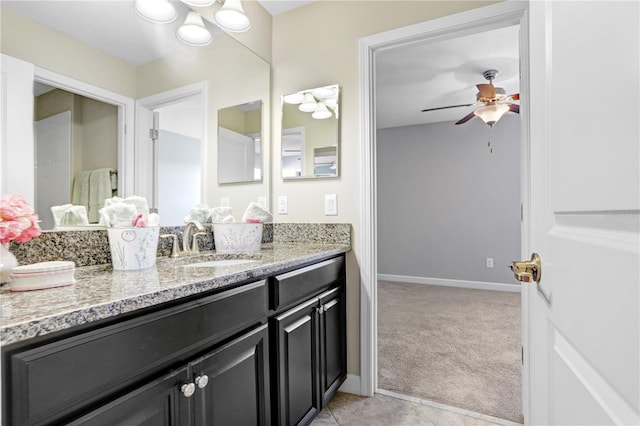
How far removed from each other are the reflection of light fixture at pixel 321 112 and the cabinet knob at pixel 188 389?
158cm

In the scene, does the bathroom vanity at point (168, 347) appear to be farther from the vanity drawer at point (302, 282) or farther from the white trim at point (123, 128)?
the white trim at point (123, 128)

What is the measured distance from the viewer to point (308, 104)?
2115mm

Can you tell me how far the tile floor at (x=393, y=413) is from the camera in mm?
1707

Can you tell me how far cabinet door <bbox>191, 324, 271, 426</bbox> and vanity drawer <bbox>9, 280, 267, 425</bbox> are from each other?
0.23ft

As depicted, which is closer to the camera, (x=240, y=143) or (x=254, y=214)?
(x=254, y=214)

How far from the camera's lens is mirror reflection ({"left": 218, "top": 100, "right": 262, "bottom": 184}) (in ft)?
6.43

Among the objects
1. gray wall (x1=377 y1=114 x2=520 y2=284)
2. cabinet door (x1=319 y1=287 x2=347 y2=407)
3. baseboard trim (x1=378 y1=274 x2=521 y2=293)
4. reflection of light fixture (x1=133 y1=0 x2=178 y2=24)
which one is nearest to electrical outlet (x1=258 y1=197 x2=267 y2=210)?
cabinet door (x1=319 y1=287 x2=347 y2=407)

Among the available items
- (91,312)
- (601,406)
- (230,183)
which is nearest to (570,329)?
(601,406)

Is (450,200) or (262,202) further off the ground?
(450,200)

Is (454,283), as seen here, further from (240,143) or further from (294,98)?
(240,143)

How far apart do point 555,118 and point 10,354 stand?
1.07 meters

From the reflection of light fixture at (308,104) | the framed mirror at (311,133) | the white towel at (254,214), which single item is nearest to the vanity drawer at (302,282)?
the white towel at (254,214)

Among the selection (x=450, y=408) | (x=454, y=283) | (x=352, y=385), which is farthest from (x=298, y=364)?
(x=454, y=283)

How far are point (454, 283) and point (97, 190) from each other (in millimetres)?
4583
